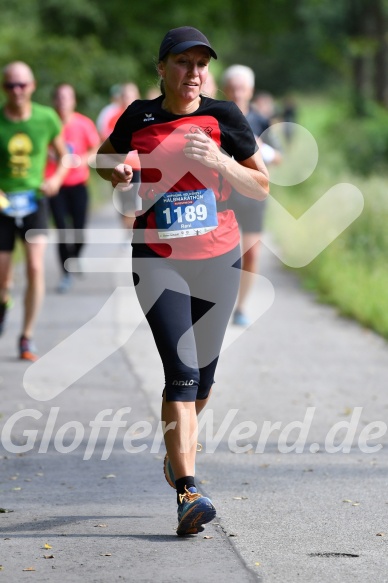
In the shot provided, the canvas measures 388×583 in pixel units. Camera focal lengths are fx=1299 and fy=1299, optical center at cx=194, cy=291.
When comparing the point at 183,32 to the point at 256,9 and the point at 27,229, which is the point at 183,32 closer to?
the point at 27,229

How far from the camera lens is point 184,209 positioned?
5418mm

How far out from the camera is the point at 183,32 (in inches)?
212

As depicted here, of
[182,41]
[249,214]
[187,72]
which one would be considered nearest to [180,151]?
[187,72]

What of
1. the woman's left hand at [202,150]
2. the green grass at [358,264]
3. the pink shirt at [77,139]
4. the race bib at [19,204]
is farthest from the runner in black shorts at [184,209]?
the pink shirt at [77,139]

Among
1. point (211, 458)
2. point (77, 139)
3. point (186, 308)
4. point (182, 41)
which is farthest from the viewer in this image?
point (77, 139)

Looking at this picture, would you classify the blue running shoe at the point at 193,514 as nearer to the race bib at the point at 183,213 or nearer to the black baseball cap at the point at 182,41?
the race bib at the point at 183,213

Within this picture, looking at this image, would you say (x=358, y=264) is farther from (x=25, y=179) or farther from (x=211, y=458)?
(x=211, y=458)

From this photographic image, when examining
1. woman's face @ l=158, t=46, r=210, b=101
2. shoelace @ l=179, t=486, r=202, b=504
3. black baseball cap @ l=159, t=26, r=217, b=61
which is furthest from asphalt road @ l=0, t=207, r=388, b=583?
black baseball cap @ l=159, t=26, r=217, b=61

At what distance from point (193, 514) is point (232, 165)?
143cm

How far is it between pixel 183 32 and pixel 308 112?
6834 cm

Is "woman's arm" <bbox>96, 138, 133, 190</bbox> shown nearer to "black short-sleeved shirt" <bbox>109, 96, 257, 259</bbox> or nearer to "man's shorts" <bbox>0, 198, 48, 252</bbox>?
"black short-sleeved shirt" <bbox>109, 96, 257, 259</bbox>

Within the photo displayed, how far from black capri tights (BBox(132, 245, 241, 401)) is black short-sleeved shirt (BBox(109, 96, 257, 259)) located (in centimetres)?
6

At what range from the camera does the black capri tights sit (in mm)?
5367

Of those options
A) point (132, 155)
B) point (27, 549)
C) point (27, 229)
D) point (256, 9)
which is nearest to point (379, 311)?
point (27, 229)
